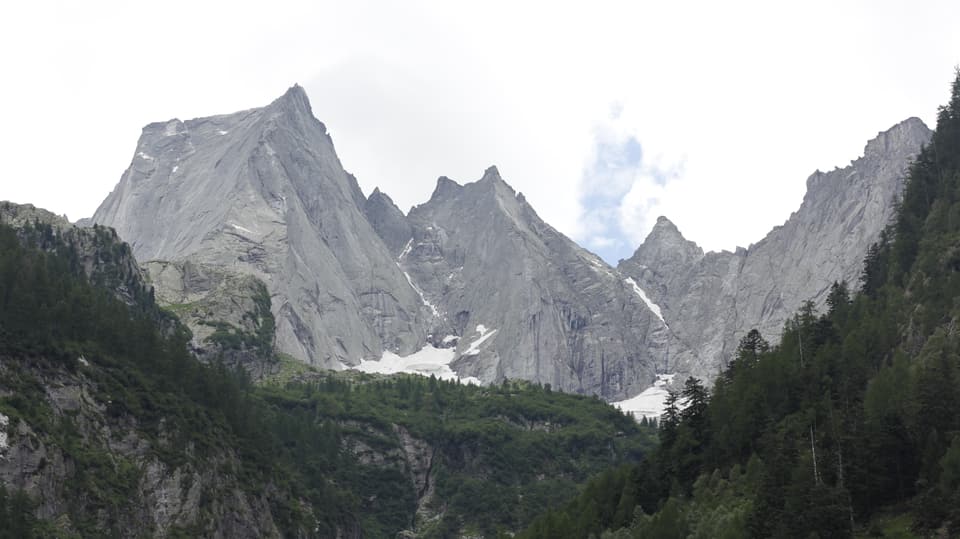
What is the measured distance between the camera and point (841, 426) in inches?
3691

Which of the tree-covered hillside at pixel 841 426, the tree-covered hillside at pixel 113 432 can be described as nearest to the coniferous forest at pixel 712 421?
the tree-covered hillside at pixel 841 426

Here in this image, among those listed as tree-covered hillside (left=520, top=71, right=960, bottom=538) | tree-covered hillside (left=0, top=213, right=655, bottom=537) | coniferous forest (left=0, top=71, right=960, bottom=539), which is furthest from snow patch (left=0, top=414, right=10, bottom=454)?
tree-covered hillside (left=520, top=71, right=960, bottom=538)

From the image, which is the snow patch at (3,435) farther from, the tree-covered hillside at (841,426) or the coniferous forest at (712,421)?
the tree-covered hillside at (841,426)

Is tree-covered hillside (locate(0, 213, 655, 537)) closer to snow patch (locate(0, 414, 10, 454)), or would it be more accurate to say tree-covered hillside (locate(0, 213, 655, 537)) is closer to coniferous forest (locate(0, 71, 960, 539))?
snow patch (locate(0, 414, 10, 454))

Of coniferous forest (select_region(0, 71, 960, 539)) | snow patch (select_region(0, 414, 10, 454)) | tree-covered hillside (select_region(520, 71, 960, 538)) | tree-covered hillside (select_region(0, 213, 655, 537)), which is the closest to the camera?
tree-covered hillside (select_region(520, 71, 960, 538))

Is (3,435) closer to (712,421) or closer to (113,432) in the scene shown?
(113,432)

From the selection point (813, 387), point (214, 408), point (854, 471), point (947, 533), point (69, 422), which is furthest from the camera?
point (214, 408)

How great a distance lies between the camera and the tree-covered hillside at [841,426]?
83.7m

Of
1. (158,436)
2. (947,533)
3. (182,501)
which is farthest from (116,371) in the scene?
(947,533)

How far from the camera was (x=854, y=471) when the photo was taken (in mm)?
86625

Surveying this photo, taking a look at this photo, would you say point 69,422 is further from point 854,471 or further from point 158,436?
point 854,471

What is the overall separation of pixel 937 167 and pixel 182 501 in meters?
111

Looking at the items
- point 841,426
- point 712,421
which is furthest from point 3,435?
point 841,426

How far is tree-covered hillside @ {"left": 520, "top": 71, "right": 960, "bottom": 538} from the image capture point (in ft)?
275
